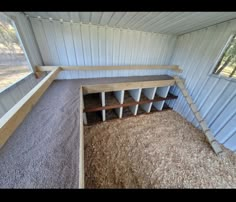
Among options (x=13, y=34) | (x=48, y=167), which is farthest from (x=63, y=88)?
(x=48, y=167)

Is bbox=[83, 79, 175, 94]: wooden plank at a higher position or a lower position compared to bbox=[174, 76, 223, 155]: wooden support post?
higher

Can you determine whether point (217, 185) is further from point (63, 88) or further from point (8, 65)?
point (8, 65)

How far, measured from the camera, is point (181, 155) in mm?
1876

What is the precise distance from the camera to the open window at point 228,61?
1808 mm

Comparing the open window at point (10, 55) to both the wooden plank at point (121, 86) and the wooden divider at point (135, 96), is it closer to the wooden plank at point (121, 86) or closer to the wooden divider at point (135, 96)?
the wooden plank at point (121, 86)

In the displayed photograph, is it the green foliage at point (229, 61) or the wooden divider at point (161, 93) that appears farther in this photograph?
the wooden divider at point (161, 93)

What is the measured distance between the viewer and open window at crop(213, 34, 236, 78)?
1.81 metres

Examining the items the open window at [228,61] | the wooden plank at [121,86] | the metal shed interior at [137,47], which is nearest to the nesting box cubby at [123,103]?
the wooden plank at [121,86]

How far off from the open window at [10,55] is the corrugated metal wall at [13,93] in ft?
0.18

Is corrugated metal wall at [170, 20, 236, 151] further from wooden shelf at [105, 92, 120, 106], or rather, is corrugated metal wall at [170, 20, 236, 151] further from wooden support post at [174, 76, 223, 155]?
wooden shelf at [105, 92, 120, 106]

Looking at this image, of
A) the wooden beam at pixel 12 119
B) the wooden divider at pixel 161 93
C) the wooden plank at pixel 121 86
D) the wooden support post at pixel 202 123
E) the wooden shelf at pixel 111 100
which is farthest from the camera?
the wooden divider at pixel 161 93

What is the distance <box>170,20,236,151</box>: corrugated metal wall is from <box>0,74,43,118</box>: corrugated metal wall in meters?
3.51

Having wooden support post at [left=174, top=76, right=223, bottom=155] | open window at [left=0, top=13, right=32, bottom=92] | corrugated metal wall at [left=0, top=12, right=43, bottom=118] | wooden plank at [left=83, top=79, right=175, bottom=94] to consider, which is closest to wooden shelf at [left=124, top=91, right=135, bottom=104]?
wooden plank at [left=83, top=79, right=175, bottom=94]

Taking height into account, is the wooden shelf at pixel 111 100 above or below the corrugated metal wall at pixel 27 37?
below
